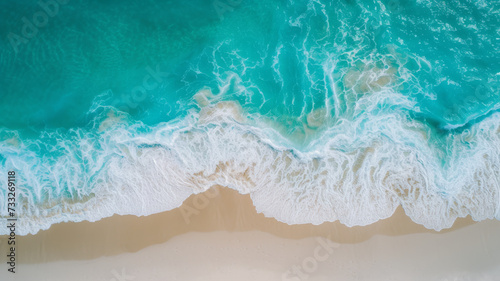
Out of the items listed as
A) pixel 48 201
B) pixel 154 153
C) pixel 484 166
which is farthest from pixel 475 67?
pixel 48 201

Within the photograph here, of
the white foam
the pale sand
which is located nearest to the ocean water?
the white foam

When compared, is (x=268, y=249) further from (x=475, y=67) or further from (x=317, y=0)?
(x=475, y=67)

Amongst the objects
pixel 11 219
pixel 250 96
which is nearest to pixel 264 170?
pixel 250 96

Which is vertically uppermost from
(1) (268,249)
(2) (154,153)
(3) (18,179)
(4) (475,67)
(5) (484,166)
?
(3) (18,179)

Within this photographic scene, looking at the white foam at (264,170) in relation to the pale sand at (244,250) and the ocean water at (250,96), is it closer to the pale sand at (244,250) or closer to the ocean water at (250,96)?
the ocean water at (250,96)

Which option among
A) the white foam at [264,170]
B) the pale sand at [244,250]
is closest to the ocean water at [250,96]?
the white foam at [264,170]

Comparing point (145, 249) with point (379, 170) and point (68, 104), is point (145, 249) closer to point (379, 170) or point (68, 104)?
point (68, 104)

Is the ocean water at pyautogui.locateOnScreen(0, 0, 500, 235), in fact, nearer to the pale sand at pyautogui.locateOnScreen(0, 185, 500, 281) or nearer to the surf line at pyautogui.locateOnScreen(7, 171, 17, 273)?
the surf line at pyautogui.locateOnScreen(7, 171, 17, 273)

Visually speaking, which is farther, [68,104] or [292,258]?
[68,104]

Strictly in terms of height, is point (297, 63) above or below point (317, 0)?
below
